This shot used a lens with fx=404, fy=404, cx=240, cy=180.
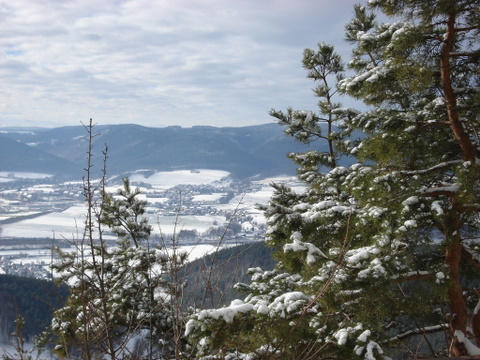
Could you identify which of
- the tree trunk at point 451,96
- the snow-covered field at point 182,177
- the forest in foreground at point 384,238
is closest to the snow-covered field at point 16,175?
the snow-covered field at point 182,177

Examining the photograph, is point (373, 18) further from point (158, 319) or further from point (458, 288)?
point (158, 319)

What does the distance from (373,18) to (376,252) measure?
5928mm

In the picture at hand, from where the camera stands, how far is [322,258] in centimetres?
436

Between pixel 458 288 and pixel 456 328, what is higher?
pixel 458 288

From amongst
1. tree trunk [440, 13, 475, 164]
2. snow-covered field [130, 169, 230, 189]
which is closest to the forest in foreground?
tree trunk [440, 13, 475, 164]

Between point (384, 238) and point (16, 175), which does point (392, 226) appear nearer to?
point (384, 238)

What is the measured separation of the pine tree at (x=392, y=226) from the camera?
418 cm

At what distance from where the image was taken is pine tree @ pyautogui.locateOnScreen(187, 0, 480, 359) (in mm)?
4176

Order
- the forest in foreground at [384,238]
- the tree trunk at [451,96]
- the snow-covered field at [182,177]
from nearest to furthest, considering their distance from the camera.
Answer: the forest in foreground at [384,238], the tree trunk at [451,96], the snow-covered field at [182,177]

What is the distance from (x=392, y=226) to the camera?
4715 mm

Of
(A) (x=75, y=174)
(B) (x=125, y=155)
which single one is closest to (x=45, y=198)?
(A) (x=75, y=174)

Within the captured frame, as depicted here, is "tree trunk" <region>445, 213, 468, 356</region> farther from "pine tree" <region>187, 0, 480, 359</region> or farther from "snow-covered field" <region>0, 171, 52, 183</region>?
"snow-covered field" <region>0, 171, 52, 183</region>

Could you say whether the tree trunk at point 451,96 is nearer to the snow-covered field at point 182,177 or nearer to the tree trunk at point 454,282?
the tree trunk at point 454,282

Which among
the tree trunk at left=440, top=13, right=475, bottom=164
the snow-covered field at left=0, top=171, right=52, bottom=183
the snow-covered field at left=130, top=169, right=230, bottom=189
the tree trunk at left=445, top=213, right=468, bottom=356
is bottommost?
the snow-covered field at left=0, top=171, right=52, bottom=183
